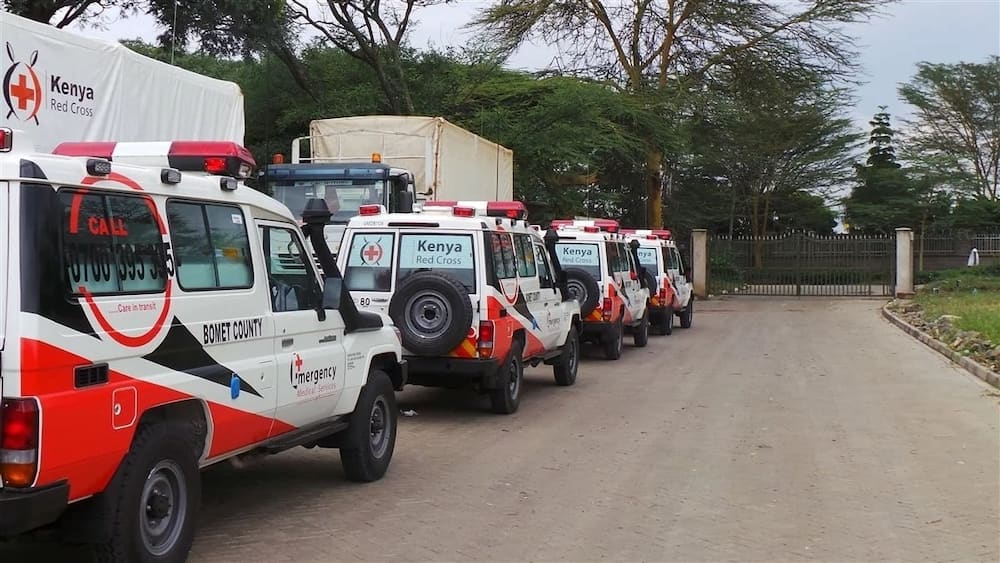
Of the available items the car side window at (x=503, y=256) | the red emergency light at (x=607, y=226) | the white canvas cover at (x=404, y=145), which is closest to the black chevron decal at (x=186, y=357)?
the car side window at (x=503, y=256)

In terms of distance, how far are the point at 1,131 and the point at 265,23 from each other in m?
17.7

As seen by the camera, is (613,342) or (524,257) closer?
(524,257)

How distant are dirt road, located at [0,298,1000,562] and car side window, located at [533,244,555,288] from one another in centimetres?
142

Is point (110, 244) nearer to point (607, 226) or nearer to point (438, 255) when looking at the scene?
point (438, 255)

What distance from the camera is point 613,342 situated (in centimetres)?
1579

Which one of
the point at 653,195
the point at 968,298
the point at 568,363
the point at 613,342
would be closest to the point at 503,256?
the point at 568,363

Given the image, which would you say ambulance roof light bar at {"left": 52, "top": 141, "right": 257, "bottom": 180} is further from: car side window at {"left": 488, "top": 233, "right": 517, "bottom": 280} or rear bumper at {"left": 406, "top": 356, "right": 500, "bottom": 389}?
car side window at {"left": 488, "top": 233, "right": 517, "bottom": 280}

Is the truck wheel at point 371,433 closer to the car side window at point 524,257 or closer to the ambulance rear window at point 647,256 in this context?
the car side window at point 524,257

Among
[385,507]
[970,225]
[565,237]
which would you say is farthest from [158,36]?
[970,225]

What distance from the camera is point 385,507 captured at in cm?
660

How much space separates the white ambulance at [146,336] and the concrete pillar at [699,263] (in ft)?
96.2

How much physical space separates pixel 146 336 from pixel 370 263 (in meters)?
5.16

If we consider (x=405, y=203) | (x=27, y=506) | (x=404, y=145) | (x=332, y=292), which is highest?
(x=404, y=145)

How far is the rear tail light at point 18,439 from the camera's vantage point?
3.89 meters
